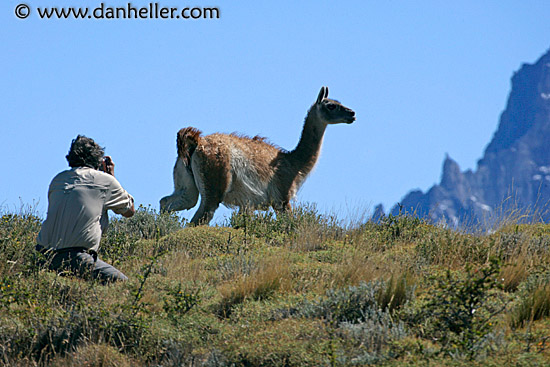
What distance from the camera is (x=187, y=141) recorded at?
13.5 metres

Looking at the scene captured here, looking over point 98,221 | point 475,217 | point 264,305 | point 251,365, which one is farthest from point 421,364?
point 475,217

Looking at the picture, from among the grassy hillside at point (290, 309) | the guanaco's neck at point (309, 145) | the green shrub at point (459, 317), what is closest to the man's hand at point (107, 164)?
the grassy hillside at point (290, 309)

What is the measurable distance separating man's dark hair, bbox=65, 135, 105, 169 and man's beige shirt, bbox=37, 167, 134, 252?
131mm

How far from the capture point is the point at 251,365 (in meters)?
6.54

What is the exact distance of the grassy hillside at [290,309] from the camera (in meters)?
6.55

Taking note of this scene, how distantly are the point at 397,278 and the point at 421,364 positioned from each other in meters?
1.74

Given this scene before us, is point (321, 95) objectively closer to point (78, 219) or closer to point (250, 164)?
point (250, 164)

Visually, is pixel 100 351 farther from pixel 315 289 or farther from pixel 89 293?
pixel 315 289

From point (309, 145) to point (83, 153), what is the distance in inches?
294

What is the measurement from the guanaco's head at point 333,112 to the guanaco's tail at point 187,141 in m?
3.23

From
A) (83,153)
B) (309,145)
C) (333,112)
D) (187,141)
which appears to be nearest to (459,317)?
(83,153)

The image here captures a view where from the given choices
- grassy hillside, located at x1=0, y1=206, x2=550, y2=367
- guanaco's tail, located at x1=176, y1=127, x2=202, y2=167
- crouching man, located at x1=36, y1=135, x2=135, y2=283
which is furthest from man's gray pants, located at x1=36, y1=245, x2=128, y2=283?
guanaco's tail, located at x1=176, y1=127, x2=202, y2=167

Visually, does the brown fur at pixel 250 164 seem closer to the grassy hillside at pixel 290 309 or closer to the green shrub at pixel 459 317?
the grassy hillside at pixel 290 309

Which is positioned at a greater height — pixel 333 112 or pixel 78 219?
pixel 333 112
